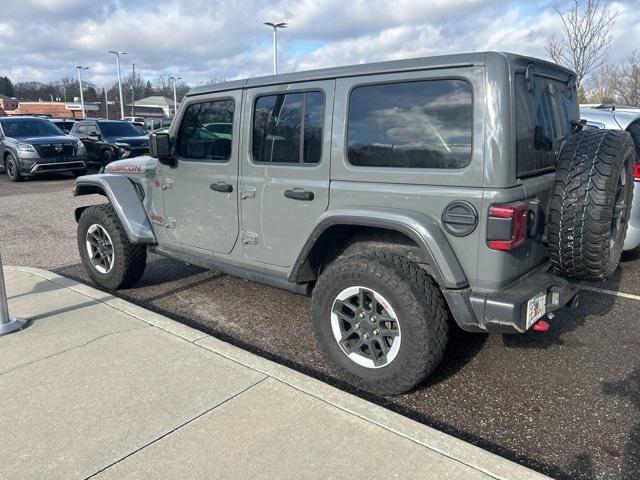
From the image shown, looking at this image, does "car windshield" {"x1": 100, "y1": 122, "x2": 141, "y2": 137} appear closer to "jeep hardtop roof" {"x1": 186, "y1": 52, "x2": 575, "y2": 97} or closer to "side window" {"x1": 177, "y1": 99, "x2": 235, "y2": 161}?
"side window" {"x1": 177, "y1": 99, "x2": 235, "y2": 161}

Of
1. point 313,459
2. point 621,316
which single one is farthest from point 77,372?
point 621,316

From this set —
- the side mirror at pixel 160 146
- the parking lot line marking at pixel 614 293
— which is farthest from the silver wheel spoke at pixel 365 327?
the parking lot line marking at pixel 614 293

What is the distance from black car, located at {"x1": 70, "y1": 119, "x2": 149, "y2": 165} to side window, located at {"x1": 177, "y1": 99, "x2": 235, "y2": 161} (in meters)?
11.2

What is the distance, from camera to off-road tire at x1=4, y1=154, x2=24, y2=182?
13.3 metres

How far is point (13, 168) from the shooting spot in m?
13.4

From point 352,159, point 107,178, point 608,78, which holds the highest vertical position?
point 608,78

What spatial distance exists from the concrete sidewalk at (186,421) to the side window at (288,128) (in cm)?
137

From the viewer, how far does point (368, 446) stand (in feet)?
7.99

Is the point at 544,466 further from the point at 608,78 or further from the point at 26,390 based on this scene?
the point at 608,78

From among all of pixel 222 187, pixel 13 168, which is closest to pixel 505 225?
pixel 222 187

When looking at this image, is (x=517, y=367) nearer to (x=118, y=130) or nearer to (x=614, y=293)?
(x=614, y=293)

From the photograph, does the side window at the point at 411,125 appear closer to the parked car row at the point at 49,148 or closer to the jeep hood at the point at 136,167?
the jeep hood at the point at 136,167

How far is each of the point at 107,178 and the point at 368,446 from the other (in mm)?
3494

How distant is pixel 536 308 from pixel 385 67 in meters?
1.62
